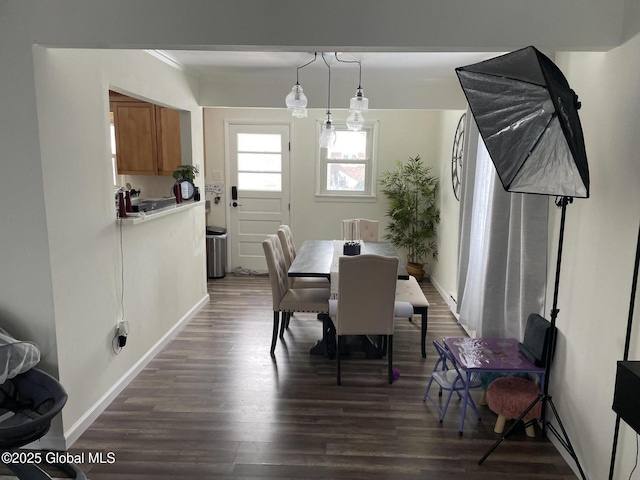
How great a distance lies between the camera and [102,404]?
294 centimetres

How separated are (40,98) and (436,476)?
2784 mm

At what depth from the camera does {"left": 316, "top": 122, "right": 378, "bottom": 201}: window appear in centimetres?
632

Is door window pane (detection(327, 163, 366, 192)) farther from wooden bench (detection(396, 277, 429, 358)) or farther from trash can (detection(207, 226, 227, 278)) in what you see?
wooden bench (detection(396, 277, 429, 358))

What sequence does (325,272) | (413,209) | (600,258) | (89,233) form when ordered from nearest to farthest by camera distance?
(600,258), (89,233), (325,272), (413,209)

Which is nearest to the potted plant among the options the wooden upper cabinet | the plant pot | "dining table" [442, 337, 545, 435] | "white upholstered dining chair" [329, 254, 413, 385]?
the plant pot

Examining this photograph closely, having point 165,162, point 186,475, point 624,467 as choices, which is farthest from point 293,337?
point 624,467

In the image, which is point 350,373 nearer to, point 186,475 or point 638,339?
point 186,475

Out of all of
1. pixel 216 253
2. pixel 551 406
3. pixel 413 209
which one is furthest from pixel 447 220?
pixel 551 406

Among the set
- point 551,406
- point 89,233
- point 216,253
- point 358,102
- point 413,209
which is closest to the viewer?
point 551,406

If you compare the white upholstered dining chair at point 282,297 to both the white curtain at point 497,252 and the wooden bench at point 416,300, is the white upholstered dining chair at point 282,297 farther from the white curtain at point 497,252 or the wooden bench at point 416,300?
the white curtain at point 497,252

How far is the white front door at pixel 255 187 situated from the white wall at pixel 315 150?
0.39 ft

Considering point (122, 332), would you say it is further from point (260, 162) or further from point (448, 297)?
point (260, 162)

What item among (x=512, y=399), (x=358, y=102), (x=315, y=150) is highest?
(x=358, y=102)

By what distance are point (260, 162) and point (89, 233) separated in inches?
152
